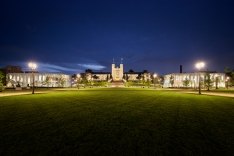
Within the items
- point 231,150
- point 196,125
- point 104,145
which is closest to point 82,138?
point 104,145

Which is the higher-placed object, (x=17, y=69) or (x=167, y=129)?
(x=17, y=69)

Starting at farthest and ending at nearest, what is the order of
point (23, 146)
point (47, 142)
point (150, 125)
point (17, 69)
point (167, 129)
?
1. point (17, 69)
2. point (150, 125)
3. point (167, 129)
4. point (47, 142)
5. point (23, 146)

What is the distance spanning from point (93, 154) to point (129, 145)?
54.5 inches

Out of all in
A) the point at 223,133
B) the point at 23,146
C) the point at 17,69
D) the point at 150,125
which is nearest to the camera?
the point at 23,146

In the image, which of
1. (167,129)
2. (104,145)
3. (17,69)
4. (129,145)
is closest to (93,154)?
(104,145)

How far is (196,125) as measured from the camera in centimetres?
977

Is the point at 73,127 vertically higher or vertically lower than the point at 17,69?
lower

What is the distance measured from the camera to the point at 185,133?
8.25 meters

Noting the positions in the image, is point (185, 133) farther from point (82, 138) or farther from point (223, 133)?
point (82, 138)

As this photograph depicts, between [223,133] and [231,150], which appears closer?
[231,150]

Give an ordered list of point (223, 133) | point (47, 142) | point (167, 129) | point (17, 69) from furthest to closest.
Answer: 1. point (17, 69)
2. point (167, 129)
3. point (223, 133)
4. point (47, 142)

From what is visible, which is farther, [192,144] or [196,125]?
[196,125]

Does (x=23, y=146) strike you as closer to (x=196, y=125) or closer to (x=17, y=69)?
(x=196, y=125)

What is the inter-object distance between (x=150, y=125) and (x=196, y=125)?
227cm
